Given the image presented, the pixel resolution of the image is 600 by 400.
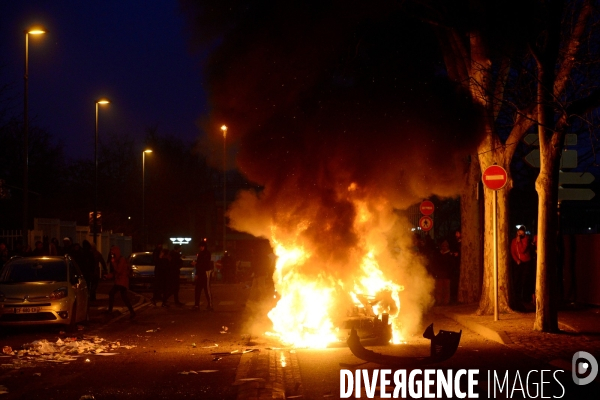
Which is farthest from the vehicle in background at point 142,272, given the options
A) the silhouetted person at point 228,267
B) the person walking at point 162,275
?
the person walking at point 162,275

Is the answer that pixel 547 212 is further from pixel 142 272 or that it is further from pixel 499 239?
pixel 142 272

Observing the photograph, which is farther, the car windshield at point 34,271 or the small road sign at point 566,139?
the car windshield at point 34,271

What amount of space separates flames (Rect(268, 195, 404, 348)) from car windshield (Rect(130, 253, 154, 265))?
1684 centimetres

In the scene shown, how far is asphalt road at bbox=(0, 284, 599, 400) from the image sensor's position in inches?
348

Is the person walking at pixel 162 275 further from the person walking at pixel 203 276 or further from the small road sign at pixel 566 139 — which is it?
the small road sign at pixel 566 139

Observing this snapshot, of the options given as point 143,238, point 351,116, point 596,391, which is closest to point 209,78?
point 351,116

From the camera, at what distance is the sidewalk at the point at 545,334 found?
448 inches

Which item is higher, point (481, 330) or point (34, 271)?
point (34, 271)

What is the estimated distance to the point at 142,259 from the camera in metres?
31.6

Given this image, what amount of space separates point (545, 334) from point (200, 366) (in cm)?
596

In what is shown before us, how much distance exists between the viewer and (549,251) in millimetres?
13406

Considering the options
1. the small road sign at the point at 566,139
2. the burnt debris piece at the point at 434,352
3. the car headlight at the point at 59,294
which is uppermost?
the small road sign at the point at 566,139

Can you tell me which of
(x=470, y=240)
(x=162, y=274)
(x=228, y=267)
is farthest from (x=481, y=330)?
(x=228, y=267)

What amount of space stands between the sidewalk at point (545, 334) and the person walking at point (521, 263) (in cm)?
182
